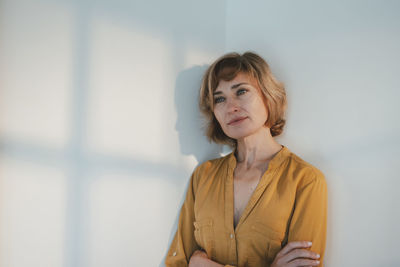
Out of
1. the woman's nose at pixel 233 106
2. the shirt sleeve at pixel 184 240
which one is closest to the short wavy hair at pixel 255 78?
the woman's nose at pixel 233 106

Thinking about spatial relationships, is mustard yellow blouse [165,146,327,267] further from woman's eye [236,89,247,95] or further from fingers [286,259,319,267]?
woman's eye [236,89,247,95]

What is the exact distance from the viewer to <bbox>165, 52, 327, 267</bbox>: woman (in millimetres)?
1471

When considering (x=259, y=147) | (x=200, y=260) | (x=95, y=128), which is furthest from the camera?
(x=259, y=147)

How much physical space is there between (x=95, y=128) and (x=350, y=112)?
1106mm

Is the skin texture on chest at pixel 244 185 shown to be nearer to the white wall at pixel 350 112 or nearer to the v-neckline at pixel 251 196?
the v-neckline at pixel 251 196

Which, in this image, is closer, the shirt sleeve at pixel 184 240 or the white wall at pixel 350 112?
the white wall at pixel 350 112

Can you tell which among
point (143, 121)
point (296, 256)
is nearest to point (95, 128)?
point (143, 121)

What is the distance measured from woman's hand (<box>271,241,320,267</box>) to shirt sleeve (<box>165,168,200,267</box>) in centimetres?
48

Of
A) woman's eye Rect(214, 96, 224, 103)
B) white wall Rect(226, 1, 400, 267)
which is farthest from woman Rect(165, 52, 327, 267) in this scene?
white wall Rect(226, 1, 400, 267)

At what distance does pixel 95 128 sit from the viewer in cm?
149

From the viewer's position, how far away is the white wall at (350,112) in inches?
56.8

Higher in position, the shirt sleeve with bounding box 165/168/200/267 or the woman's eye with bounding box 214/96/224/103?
the woman's eye with bounding box 214/96/224/103

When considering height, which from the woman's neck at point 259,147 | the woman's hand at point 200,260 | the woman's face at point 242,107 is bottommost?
the woman's hand at point 200,260

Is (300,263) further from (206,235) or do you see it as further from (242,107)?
(242,107)
